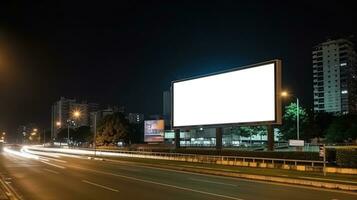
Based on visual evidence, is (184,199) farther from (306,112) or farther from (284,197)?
(306,112)

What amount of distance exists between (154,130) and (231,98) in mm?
47948

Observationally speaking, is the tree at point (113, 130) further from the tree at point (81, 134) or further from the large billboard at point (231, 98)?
the tree at point (81, 134)

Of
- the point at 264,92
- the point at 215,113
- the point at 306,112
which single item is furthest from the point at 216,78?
Result: the point at 306,112

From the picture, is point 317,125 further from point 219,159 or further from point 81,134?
point 81,134

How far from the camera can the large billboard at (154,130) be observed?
95.8 meters

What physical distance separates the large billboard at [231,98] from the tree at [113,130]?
37.1 meters

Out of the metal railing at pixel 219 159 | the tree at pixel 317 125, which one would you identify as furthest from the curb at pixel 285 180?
the tree at pixel 317 125

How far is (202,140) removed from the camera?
17788cm

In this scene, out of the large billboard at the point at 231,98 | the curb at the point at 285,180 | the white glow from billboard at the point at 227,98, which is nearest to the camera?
the curb at the point at 285,180

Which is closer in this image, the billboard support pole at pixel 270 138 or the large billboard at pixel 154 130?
the billboard support pole at pixel 270 138

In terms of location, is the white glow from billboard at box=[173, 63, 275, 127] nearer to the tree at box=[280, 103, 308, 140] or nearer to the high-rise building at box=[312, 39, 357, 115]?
the tree at box=[280, 103, 308, 140]

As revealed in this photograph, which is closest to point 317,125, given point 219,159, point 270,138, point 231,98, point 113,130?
point 113,130

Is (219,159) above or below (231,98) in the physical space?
below

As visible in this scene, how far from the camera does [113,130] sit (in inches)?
3834
